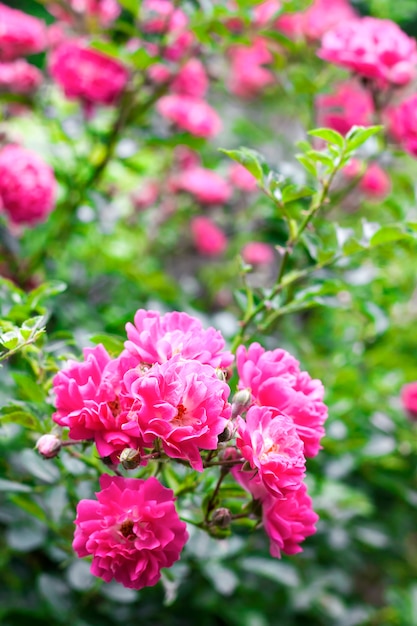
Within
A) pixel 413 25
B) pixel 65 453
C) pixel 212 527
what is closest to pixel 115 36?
pixel 65 453

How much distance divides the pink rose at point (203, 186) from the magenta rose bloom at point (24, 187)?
68 centimetres

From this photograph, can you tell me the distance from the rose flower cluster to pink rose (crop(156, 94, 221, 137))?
1.19m

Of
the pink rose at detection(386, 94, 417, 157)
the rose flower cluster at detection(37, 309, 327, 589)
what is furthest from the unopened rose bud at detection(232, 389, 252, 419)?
the pink rose at detection(386, 94, 417, 157)

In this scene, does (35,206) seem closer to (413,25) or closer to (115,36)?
(115,36)

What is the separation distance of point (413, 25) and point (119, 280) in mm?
2064

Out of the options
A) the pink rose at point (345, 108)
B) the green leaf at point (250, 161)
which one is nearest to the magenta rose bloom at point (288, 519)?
the green leaf at point (250, 161)

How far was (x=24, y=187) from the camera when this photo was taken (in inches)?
47.0

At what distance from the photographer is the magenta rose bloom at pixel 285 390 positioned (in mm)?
633

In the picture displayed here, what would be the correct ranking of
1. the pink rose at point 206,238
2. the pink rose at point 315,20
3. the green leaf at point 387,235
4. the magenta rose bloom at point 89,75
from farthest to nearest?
the pink rose at point 206,238 < the pink rose at point 315,20 < the magenta rose bloom at point 89,75 < the green leaf at point 387,235

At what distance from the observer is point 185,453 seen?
0.57 m

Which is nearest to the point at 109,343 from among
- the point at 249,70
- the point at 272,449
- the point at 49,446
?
the point at 49,446

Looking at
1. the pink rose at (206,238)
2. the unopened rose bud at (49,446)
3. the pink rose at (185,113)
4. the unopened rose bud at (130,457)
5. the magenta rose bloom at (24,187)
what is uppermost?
the unopened rose bud at (130,457)

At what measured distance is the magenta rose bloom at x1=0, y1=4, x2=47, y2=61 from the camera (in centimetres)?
147

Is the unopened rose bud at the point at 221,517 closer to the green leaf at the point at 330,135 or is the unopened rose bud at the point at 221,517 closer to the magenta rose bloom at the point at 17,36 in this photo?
the green leaf at the point at 330,135
